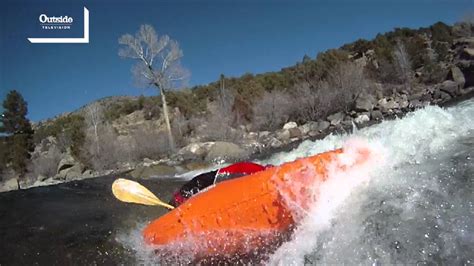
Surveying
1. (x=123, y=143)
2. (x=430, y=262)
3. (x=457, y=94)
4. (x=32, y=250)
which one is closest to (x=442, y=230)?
(x=430, y=262)

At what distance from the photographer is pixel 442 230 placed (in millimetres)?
3059

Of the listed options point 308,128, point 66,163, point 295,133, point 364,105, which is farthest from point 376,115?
point 66,163

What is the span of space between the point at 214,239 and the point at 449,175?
91.9 inches

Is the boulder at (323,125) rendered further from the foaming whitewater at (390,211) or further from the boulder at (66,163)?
the foaming whitewater at (390,211)

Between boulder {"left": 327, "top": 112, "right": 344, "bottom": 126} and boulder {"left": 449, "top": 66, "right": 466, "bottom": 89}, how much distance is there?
18.5ft

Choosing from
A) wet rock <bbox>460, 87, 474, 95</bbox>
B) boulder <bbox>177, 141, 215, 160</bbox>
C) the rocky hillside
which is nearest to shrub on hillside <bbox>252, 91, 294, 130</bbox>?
the rocky hillside

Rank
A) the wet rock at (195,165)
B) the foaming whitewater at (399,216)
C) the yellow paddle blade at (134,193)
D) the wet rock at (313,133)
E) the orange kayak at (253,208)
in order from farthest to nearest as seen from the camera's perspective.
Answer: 1. the wet rock at (313,133)
2. the wet rock at (195,165)
3. the yellow paddle blade at (134,193)
4. the orange kayak at (253,208)
5. the foaming whitewater at (399,216)

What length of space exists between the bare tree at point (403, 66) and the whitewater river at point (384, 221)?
20973 mm

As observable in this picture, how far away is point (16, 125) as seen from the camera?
33.1 meters

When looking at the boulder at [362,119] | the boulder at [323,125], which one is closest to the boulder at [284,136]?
the boulder at [323,125]

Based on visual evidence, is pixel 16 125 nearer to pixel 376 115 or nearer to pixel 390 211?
pixel 376 115

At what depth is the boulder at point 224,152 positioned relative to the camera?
1566 cm

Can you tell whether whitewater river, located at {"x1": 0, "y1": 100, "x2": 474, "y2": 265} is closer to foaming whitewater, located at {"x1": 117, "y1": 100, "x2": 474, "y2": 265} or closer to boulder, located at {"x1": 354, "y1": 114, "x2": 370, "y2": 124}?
foaming whitewater, located at {"x1": 117, "y1": 100, "x2": 474, "y2": 265}

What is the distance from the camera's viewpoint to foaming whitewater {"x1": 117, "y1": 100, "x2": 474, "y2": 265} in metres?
3.03
